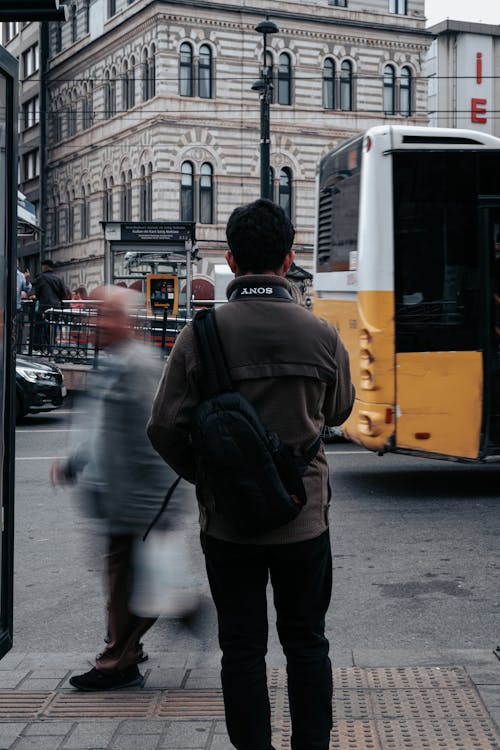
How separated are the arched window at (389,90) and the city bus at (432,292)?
140 feet

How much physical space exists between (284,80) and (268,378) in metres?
47.5

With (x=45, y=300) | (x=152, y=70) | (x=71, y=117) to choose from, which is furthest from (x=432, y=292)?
(x=71, y=117)

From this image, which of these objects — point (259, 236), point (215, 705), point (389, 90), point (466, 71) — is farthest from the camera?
point (466, 71)

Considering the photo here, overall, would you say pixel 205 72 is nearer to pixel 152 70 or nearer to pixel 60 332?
pixel 152 70

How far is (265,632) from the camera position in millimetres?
3604

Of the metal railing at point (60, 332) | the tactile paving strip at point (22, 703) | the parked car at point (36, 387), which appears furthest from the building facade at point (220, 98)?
the tactile paving strip at point (22, 703)

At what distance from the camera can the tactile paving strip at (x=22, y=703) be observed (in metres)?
4.52

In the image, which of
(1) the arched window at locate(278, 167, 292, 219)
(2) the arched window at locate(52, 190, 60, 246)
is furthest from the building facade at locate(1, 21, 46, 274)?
(1) the arched window at locate(278, 167, 292, 219)

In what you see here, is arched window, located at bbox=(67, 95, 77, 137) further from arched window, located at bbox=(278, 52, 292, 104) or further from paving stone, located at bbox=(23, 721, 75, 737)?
paving stone, located at bbox=(23, 721, 75, 737)

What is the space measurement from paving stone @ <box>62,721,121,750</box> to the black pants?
0.82 meters

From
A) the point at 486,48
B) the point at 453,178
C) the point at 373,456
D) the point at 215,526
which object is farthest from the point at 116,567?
the point at 486,48

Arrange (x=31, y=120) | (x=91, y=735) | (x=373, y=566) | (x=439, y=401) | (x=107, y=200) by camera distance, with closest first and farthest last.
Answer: (x=91, y=735) < (x=373, y=566) < (x=439, y=401) < (x=107, y=200) < (x=31, y=120)

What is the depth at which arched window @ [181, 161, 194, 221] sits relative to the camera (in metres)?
47.5

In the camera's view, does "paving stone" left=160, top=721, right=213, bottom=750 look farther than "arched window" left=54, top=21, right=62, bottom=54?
No
